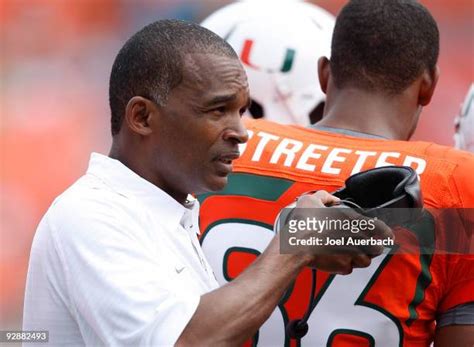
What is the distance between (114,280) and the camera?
169 centimetres

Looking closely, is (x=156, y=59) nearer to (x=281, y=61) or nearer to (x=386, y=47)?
(x=386, y=47)

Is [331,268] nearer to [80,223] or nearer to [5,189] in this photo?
[80,223]

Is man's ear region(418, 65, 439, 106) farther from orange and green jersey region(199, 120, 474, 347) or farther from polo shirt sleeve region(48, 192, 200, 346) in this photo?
polo shirt sleeve region(48, 192, 200, 346)

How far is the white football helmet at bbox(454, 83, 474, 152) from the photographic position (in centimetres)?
350

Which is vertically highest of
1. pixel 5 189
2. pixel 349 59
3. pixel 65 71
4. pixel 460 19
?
pixel 349 59

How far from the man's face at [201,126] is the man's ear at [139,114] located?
0.07ft

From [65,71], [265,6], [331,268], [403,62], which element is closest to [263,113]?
[265,6]

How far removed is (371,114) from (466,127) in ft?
3.65

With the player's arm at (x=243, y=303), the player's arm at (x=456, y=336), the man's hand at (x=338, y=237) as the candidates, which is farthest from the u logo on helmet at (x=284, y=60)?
the player's arm at (x=243, y=303)

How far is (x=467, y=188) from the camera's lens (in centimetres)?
226

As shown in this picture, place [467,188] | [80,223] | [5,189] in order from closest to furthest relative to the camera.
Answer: [80,223], [467,188], [5,189]

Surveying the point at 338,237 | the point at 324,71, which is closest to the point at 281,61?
the point at 324,71

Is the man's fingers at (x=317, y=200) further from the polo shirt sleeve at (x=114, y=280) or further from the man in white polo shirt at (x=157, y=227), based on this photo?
the polo shirt sleeve at (x=114, y=280)

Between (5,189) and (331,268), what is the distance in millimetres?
4518
